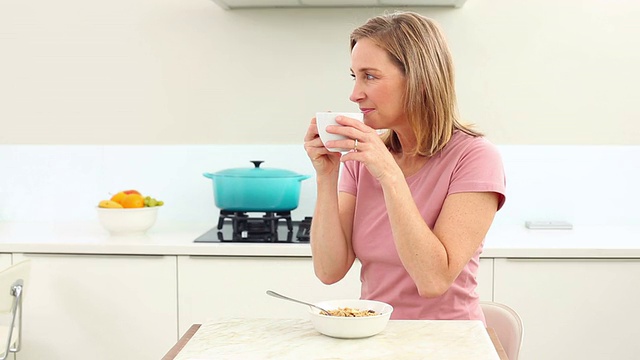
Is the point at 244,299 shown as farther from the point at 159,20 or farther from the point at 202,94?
the point at 159,20

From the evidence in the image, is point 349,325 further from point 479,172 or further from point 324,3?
point 324,3

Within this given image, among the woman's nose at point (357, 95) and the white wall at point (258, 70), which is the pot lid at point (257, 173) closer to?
the white wall at point (258, 70)

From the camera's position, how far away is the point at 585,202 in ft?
12.0

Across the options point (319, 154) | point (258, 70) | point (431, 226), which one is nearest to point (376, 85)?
point (319, 154)

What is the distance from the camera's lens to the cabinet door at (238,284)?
3084 mm

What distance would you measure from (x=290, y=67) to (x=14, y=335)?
1.51m

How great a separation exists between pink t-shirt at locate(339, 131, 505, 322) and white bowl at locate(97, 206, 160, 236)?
1.51 m

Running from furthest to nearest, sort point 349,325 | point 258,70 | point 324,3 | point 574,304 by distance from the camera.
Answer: point 258,70
point 324,3
point 574,304
point 349,325

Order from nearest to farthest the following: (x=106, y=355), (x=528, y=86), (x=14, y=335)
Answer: (x=14, y=335)
(x=106, y=355)
(x=528, y=86)

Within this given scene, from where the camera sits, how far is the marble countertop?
1456 millimetres

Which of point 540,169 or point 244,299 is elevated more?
point 540,169

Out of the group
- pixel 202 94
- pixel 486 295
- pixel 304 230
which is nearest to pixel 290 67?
pixel 202 94

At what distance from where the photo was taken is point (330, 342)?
1.53 meters

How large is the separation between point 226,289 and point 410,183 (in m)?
1.31
